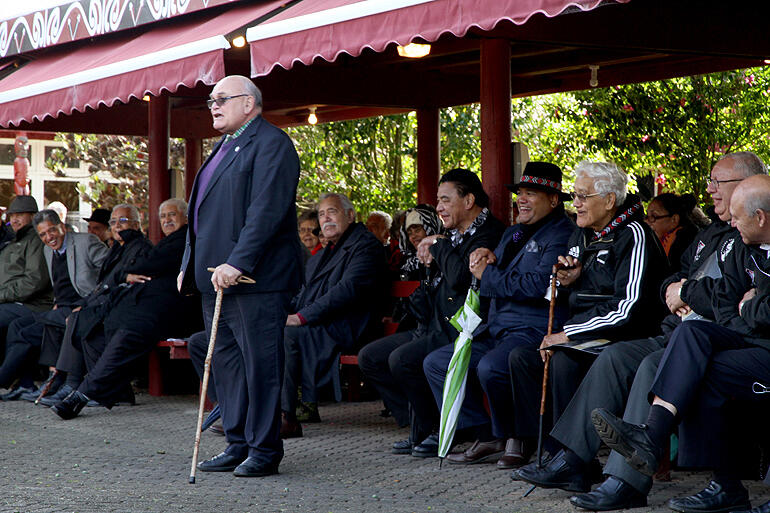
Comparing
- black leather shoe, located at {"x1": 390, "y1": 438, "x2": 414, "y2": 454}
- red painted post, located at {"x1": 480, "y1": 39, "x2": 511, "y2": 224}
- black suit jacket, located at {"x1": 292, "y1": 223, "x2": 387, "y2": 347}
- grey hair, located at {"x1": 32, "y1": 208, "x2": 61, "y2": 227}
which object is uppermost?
red painted post, located at {"x1": 480, "y1": 39, "x2": 511, "y2": 224}

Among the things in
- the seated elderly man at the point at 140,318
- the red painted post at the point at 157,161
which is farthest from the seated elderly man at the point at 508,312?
the red painted post at the point at 157,161

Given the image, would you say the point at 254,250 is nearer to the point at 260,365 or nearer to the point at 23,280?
the point at 260,365

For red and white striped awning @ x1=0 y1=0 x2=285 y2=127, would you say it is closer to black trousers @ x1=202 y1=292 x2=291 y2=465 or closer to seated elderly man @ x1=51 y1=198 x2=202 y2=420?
seated elderly man @ x1=51 y1=198 x2=202 y2=420

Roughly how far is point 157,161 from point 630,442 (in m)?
6.80

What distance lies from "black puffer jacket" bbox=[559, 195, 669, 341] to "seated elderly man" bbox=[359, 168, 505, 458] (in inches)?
37.2

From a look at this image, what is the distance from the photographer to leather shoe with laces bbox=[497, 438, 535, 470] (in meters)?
6.02

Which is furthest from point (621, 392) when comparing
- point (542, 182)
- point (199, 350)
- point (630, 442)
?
point (199, 350)

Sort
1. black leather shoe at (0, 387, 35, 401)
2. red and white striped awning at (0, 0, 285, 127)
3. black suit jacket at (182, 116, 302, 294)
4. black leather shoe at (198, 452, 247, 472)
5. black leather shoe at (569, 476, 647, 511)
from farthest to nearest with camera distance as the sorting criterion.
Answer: black leather shoe at (0, 387, 35, 401)
red and white striped awning at (0, 0, 285, 127)
black leather shoe at (198, 452, 247, 472)
black suit jacket at (182, 116, 302, 294)
black leather shoe at (569, 476, 647, 511)

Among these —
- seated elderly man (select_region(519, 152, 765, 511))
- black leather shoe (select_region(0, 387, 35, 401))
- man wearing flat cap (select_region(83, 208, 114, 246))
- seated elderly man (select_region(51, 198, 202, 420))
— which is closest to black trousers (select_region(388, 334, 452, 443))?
seated elderly man (select_region(519, 152, 765, 511))

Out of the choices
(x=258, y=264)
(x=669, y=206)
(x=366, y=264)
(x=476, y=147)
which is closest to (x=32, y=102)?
(x=366, y=264)

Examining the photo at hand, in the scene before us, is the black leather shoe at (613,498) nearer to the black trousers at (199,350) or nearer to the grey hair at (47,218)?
the black trousers at (199,350)

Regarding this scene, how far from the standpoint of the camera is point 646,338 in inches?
217

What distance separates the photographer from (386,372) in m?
6.88

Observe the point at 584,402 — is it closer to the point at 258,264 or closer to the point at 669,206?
the point at 258,264
